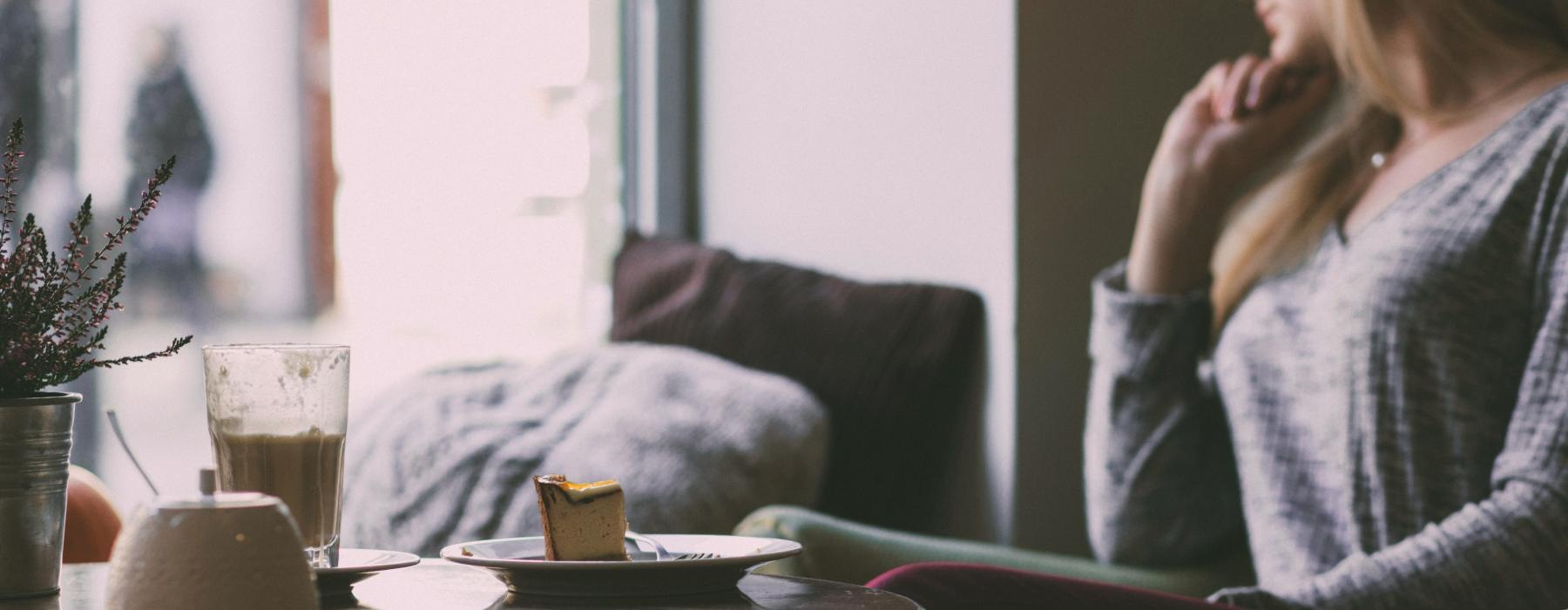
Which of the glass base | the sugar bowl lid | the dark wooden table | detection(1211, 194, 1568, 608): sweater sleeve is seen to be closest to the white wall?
detection(1211, 194, 1568, 608): sweater sleeve

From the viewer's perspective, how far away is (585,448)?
1522mm

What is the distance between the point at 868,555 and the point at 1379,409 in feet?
1.52

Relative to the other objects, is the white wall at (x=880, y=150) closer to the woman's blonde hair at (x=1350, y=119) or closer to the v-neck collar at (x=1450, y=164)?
the woman's blonde hair at (x=1350, y=119)

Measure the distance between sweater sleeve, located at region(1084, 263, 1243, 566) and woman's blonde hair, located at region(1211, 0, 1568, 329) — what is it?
0.25 feet

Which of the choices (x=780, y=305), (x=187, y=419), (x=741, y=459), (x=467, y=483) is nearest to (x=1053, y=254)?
(x=780, y=305)

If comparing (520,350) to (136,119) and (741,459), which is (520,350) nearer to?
(136,119)

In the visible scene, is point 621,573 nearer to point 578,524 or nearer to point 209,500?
point 578,524

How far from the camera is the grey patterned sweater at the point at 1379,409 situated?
1.07m

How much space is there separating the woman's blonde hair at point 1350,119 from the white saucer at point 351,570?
99cm

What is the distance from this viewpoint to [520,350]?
7.95 ft

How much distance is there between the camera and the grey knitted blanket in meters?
1.46

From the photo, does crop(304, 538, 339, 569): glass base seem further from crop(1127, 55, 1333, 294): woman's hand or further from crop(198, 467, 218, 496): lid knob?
crop(1127, 55, 1333, 294): woman's hand

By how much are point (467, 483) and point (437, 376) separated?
34 cm

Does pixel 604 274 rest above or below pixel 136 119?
below
